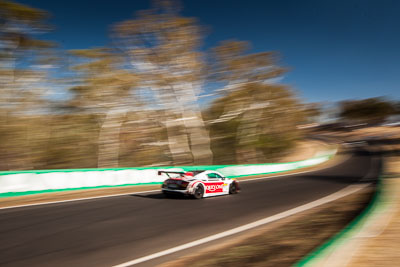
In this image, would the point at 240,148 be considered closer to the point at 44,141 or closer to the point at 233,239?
the point at 44,141

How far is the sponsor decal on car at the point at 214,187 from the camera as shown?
1148 centimetres

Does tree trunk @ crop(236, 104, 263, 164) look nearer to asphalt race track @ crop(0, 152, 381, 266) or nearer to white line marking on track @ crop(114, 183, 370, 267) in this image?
white line marking on track @ crop(114, 183, 370, 267)

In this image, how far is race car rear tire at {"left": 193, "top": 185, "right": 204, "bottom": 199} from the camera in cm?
1096

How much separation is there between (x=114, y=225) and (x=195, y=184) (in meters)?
4.28

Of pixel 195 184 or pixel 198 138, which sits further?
pixel 198 138

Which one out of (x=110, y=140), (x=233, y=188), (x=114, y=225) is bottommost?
(x=233, y=188)

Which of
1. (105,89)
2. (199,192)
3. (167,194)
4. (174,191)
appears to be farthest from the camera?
(105,89)

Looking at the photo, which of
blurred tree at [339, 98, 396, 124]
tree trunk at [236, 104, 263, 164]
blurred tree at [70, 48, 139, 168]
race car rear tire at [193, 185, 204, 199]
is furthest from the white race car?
blurred tree at [339, 98, 396, 124]

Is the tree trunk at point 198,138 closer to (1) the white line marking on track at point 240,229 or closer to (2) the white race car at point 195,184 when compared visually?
(2) the white race car at point 195,184

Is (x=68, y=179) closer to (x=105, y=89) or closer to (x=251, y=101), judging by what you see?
(x=105, y=89)

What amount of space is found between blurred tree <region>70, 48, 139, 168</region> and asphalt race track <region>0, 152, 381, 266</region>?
1947 centimetres

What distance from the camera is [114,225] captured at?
7.06 metres

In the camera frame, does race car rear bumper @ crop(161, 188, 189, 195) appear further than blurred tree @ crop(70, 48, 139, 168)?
No

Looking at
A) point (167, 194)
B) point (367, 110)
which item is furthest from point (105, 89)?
point (367, 110)
